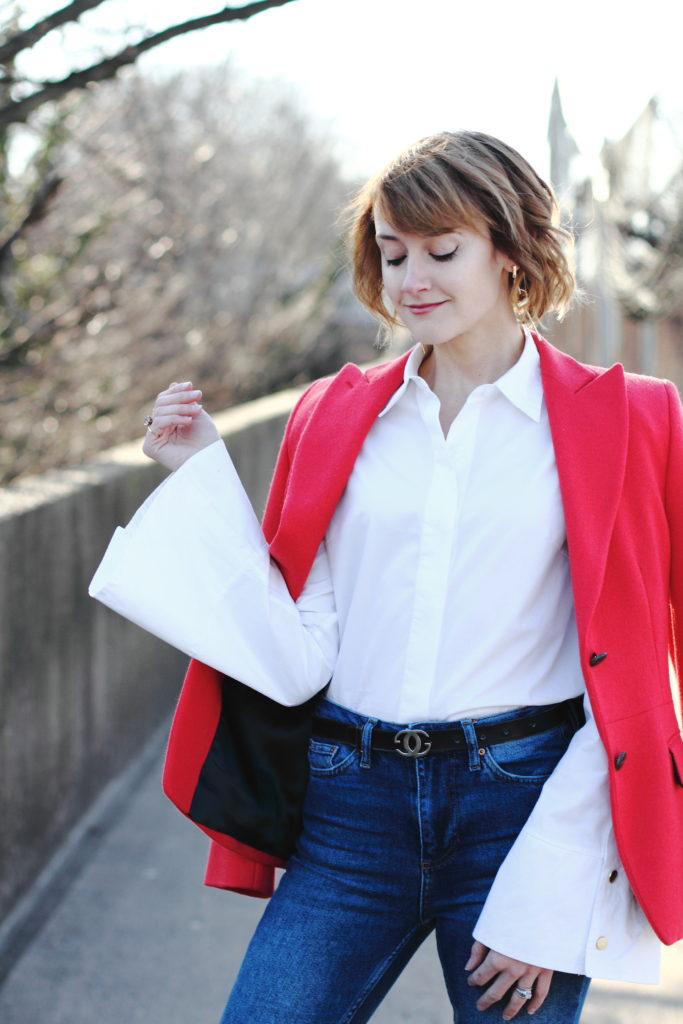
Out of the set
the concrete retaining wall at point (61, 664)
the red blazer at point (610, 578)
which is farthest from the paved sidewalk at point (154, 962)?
the red blazer at point (610, 578)

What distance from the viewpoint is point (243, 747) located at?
8.06ft

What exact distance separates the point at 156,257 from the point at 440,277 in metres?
5.19

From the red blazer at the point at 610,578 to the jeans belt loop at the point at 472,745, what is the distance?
20cm

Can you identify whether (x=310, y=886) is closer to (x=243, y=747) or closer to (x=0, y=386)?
(x=243, y=747)

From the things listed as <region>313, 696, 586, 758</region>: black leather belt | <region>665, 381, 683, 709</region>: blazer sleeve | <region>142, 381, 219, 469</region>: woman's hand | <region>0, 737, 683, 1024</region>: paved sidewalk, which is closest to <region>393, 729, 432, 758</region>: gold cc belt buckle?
<region>313, 696, 586, 758</region>: black leather belt

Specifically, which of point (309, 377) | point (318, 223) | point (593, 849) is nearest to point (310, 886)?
point (593, 849)

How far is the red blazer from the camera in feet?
6.96

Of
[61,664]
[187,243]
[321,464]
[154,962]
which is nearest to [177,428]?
[321,464]

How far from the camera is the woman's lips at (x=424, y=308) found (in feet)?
7.43

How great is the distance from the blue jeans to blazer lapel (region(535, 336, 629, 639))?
0.87 ft

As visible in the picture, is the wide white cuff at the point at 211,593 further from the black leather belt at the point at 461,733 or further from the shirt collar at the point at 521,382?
the shirt collar at the point at 521,382

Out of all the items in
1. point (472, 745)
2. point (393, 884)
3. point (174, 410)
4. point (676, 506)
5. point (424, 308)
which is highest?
point (424, 308)

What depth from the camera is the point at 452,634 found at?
7.21 ft

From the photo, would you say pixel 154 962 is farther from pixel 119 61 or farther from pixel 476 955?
pixel 119 61
